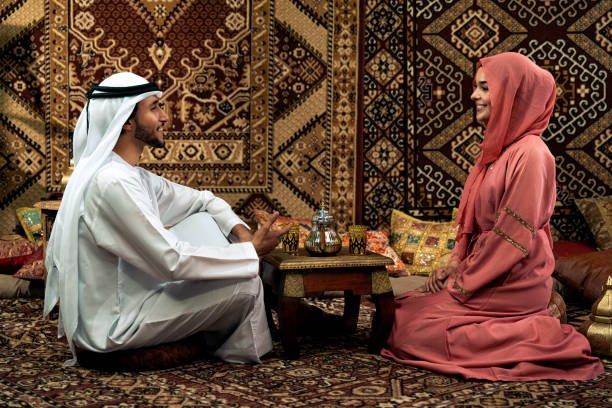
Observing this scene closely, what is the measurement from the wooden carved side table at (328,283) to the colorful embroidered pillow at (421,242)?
7.05ft

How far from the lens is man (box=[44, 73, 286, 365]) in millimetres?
3557

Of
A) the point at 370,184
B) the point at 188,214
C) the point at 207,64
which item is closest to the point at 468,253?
the point at 188,214

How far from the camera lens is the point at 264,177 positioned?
21.4 feet

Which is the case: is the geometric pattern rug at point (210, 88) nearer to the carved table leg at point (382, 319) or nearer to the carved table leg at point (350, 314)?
the carved table leg at point (350, 314)

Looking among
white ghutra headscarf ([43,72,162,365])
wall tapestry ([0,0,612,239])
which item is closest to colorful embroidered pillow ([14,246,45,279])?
wall tapestry ([0,0,612,239])

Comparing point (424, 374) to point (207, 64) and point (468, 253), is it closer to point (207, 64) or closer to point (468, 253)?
point (468, 253)

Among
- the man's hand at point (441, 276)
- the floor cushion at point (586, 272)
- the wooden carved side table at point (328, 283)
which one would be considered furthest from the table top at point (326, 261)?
the floor cushion at point (586, 272)

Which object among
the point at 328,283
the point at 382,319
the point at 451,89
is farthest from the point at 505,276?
the point at 451,89

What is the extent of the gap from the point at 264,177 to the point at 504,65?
298cm

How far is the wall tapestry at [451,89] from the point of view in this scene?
657cm

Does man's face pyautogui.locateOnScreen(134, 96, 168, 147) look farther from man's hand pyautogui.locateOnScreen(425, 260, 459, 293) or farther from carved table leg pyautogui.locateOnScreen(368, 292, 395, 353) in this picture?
man's hand pyautogui.locateOnScreen(425, 260, 459, 293)

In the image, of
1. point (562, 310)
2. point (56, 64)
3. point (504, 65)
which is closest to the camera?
point (504, 65)

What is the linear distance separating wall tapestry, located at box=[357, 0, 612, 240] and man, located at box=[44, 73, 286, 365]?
2.89 metres

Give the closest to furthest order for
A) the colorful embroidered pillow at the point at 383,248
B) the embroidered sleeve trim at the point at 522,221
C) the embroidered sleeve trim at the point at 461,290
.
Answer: the embroidered sleeve trim at the point at 522,221 < the embroidered sleeve trim at the point at 461,290 < the colorful embroidered pillow at the point at 383,248
